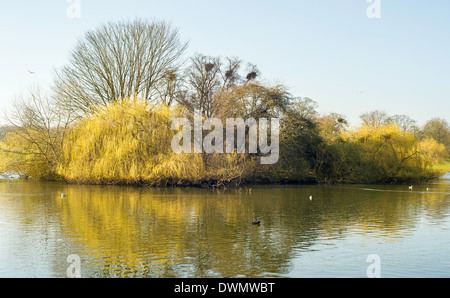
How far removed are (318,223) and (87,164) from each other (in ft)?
60.1

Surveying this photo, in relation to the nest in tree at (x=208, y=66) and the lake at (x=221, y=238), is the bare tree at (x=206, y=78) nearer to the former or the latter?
the nest in tree at (x=208, y=66)

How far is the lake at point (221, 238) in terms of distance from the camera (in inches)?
334

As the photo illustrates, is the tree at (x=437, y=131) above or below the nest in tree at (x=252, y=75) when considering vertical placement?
below

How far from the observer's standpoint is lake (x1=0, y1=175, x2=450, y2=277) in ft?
27.8

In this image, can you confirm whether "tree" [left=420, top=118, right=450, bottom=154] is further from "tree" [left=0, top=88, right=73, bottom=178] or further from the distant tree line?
"tree" [left=0, top=88, right=73, bottom=178]

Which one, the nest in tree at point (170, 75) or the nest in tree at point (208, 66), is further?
the nest in tree at point (208, 66)

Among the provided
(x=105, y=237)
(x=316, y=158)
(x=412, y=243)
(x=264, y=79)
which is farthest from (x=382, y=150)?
(x=105, y=237)

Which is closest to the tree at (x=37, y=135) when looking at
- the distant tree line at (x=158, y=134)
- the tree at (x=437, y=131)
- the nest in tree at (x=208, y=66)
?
the distant tree line at (x=158, y=134)

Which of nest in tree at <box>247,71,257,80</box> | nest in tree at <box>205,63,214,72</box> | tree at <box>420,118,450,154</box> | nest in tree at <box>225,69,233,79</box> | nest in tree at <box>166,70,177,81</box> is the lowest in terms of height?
tree at <box>420,118,450,154</box>

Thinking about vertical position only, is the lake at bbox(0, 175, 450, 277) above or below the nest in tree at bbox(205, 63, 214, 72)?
below

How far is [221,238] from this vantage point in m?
11.2

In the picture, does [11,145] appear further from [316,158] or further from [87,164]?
[316,158]

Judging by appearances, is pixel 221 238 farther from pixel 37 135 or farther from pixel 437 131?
pixel 437 131

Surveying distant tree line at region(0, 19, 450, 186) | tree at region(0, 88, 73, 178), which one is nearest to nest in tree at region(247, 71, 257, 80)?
distant tree line at region(0, 19, 450, 186)
